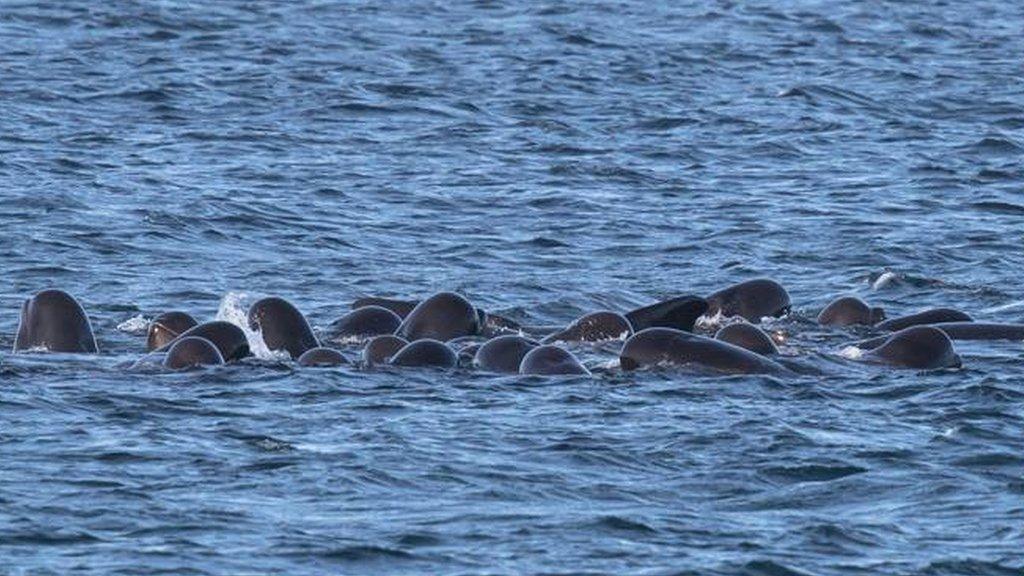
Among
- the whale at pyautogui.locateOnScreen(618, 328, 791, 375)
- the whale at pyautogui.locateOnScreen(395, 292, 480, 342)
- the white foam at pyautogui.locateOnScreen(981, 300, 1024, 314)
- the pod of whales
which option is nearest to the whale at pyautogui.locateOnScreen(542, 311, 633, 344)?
the pod of whales

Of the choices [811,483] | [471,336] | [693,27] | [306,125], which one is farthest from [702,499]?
→ [693,27]

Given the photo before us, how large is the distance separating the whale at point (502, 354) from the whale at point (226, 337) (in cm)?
177

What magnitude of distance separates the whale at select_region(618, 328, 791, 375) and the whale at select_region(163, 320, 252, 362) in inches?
113

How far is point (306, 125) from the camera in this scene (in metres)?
33.3

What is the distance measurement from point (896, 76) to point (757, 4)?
981 centimetres

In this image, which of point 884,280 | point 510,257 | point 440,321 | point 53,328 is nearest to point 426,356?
point 440,321

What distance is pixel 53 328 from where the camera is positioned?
20172 mm

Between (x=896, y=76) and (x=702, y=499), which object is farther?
(x=896, y=76)

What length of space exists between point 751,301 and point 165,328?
5.22m

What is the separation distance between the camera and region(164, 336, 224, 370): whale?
62.4ft

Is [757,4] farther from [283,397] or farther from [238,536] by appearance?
[238,536]

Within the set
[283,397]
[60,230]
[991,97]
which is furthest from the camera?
[991,97]

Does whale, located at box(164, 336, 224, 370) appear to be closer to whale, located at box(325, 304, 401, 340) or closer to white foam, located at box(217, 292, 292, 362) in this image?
white foam, located at box(217, 292, 292, 362)

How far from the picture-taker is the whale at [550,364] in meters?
18.9
